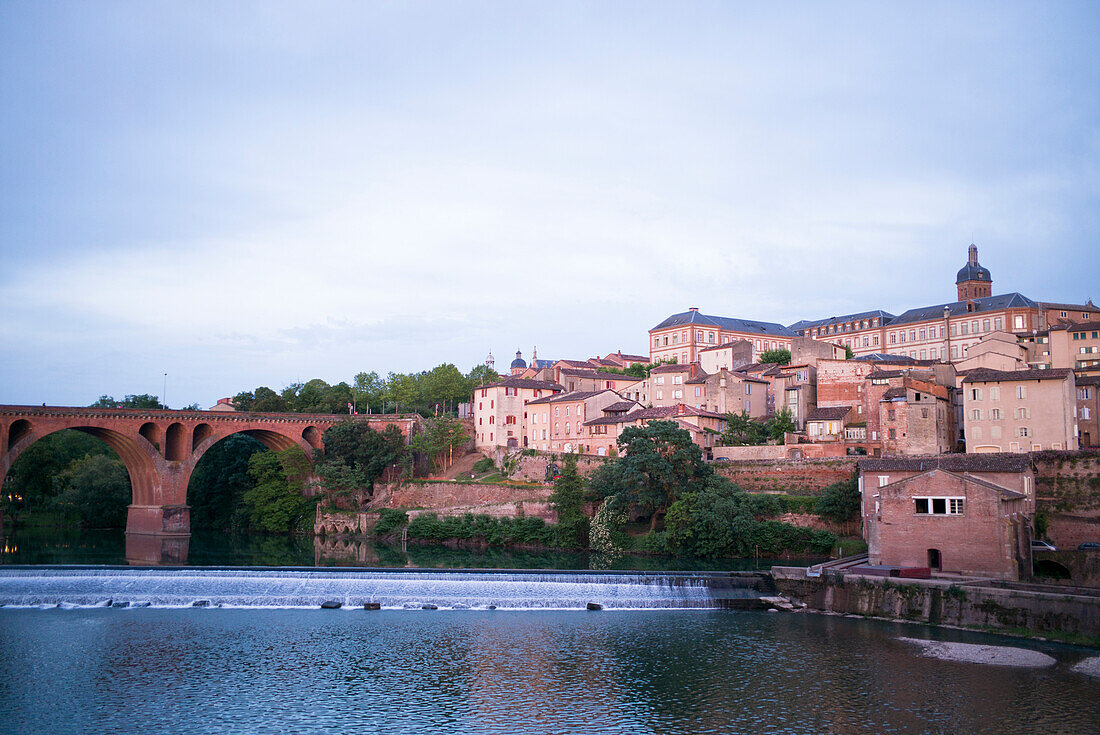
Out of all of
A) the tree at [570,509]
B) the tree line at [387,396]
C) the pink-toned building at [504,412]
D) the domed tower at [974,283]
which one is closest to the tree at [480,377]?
the tree line at [387,396]

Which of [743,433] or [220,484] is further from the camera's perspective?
[220,484]

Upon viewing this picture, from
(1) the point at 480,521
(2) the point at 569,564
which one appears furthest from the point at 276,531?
(2) the point at 569,564

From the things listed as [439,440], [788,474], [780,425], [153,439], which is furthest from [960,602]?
[153,439]

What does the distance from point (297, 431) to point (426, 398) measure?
73.4 ft

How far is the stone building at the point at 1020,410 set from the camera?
44156 millimetres

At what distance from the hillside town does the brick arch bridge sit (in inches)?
853

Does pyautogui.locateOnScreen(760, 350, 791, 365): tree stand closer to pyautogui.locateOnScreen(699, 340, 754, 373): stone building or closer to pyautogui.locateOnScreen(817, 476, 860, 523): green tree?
pyautogui.locateOnScreen(699, 340, 754, 373): stone building

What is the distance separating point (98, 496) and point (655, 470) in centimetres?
4311

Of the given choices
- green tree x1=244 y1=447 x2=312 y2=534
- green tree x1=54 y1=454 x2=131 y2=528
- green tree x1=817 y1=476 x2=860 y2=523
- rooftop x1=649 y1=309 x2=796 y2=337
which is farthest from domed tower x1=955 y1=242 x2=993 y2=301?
green tree x1=54 y1=454 x2=131 y2=528

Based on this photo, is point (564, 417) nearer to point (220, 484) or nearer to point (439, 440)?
point (439, 440)

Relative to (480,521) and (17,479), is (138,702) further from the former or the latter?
(17,479)

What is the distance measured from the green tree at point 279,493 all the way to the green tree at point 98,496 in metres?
9.67

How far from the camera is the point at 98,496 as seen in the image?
63.0 metres

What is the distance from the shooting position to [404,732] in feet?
58.7
